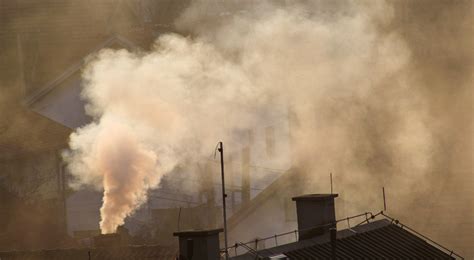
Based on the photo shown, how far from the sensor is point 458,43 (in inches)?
1775

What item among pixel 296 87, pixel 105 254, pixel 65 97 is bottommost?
pixel 105 254

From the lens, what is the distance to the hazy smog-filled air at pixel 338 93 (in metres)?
39.9

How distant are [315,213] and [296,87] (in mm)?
17332

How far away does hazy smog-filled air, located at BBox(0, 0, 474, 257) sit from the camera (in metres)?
39.9

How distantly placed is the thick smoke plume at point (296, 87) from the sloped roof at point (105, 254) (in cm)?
752

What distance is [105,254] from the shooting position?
1045 inches

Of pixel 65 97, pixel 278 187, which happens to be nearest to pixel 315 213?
pixel 278 187

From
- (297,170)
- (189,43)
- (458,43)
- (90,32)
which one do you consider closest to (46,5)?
(90,32)

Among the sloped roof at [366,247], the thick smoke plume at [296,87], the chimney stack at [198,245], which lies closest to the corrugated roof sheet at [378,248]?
the sloped roof at [366,247]

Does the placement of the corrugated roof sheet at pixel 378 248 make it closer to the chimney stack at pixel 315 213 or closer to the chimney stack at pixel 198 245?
the chimney stack at pixel 315 213

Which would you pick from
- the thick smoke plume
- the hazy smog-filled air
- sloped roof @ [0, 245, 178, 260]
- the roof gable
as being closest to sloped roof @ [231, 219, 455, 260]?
sloped roof @ [0, 245, 178, 260]

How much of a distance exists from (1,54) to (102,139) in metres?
15.4

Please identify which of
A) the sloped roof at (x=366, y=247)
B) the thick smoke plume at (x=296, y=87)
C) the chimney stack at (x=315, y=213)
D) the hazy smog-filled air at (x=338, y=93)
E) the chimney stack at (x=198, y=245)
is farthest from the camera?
the hazy smog-filled air at (x=338, y=93)

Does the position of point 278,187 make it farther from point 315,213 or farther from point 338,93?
point 315,213
